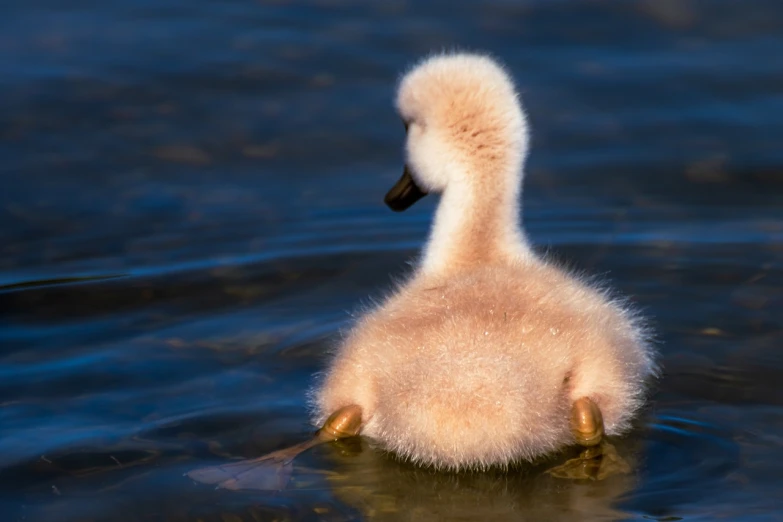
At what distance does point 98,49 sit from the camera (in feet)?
29.0

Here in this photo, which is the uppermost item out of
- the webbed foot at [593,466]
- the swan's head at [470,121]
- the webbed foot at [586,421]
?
the swan's head at [470,121]

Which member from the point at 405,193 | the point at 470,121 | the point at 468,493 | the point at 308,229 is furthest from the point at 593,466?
the point at 308,229

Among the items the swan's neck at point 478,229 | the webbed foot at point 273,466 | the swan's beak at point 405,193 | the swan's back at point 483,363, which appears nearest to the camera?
the swan's back at point 483,363

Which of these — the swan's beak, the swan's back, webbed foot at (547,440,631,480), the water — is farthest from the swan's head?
webbed foot at (547,440,631,480)

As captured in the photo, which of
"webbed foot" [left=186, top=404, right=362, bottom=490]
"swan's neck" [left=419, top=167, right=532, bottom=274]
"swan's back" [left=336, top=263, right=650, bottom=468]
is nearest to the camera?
"swan's back" [left=336, top=263, right=650, bottom=468]

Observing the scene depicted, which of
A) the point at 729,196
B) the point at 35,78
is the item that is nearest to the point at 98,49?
the point at 35,78

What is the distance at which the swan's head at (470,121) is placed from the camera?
17.3 ft

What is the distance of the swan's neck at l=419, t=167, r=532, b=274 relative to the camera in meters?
5.21

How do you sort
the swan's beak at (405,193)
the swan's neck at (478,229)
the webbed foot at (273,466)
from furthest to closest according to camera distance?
the swan's beak at (405,193) → the swan's neck at (478,229) → the webbed foot at (273,466)

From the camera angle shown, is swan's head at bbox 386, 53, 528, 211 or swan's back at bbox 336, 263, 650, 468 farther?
swan's head at bbox 386, 53, 528, 211

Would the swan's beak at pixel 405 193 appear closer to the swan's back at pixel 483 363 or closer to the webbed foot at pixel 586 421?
the swan's back at pixel 483 363

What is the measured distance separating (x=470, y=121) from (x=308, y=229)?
1.83 meters

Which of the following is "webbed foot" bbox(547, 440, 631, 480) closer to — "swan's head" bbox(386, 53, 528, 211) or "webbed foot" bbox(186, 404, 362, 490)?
"webbed foot" bbox(186, 404, 362, 490)

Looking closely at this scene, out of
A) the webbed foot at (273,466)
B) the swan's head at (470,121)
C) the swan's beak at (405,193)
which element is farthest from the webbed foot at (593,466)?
the swan's beak at (405,193)
